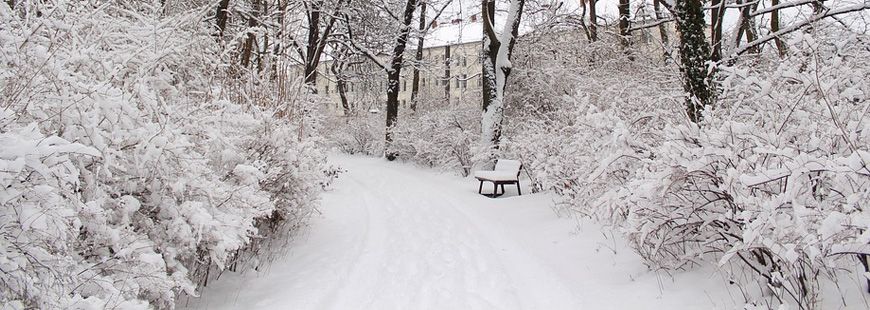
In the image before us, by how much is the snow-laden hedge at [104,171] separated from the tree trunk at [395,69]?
501 inches

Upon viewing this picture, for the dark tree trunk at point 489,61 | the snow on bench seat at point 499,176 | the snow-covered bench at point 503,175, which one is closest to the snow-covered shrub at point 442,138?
the dark tree trunk at point 489,61

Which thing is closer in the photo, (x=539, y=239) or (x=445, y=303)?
(x=445, y=303)

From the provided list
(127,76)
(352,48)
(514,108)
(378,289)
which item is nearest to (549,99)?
(514,108)

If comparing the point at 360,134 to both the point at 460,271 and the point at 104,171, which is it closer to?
the point at 460,271

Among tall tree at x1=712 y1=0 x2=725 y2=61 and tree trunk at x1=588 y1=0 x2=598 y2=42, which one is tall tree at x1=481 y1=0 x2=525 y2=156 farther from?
tall tree at x1=712 y1=0 x2=725 y2=61

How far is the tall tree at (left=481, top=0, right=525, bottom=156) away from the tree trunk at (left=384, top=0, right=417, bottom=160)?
5.47 metres

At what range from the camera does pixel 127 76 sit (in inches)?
157

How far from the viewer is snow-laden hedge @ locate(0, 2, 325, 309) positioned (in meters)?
2.32

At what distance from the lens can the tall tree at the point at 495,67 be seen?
12.0 metres

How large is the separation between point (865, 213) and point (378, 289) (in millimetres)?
3466

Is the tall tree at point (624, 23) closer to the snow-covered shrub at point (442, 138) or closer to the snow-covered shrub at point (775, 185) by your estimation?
the snow-covered shrub at point (442, 138)

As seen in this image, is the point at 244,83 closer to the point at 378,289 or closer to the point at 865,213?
the point at 378,289

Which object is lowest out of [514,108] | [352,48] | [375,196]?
[375,196]

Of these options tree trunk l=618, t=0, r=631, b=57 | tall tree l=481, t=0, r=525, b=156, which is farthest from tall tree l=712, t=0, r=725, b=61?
tree trunk l=618, t=0, r=631, b=57
